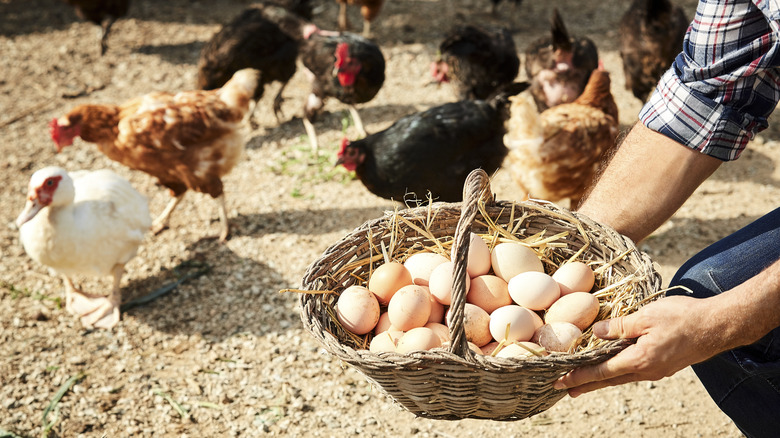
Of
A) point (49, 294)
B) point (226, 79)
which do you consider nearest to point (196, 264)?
point (49, 294)

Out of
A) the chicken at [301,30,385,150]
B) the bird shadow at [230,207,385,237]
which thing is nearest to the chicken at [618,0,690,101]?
the chicken at [301,30,385,150]

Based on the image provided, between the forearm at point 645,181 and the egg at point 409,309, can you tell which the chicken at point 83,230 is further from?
the forearm at point 645,181

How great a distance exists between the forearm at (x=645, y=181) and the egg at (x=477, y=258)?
395 mm

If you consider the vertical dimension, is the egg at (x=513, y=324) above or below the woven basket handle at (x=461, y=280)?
below

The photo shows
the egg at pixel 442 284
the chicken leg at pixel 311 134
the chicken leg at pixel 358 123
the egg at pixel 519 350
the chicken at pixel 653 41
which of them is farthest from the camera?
the chicken leg at pixel 358 123

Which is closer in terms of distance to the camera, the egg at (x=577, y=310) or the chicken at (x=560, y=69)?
the egg at (x=577, y=310)

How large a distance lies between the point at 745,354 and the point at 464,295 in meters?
0.89

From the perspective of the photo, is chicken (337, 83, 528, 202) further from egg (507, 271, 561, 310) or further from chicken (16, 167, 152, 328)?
egg (507, 271, 561, 310)

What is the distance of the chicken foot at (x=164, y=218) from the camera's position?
13.3 ft

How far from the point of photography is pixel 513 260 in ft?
6.10

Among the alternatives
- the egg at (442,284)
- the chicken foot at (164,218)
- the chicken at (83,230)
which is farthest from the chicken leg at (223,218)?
the egg at (442,284)

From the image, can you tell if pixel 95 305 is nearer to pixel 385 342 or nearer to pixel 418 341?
pixel 385 342

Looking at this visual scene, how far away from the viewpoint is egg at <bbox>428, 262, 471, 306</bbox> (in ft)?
5.80

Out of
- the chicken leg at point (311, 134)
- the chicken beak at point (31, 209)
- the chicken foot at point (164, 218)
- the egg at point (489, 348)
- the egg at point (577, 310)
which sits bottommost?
the chicken foot at point (164, 218)
